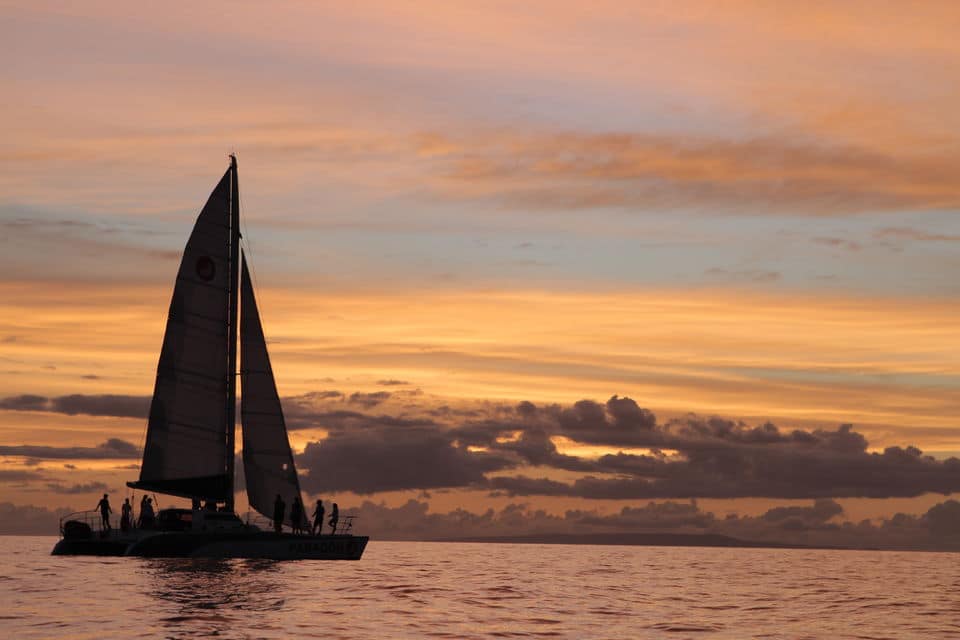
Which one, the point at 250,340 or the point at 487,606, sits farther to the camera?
the point at 250,340

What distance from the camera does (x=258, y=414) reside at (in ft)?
243

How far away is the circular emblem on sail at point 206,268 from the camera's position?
2837 inches

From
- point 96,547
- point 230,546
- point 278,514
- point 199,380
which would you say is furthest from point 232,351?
point 96,547

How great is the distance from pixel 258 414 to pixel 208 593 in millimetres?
23473

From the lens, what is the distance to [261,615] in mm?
44406

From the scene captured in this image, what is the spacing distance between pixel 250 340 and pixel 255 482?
8504 mm

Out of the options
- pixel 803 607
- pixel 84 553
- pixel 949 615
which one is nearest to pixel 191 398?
pixel 84 553

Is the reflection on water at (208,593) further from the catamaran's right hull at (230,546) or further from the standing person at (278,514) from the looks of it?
the standing person at (278,514)

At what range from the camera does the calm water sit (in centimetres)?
4144

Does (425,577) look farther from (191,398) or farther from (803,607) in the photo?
(803,607)

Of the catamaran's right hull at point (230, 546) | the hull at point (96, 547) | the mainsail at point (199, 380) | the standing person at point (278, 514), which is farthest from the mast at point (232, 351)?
the hull at point (96, 547)

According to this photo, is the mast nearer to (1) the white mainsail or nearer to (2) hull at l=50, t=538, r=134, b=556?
(1) the white mainsail

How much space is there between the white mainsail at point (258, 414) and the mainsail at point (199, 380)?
3.53 feet

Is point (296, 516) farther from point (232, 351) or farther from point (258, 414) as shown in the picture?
point (232, 351)
